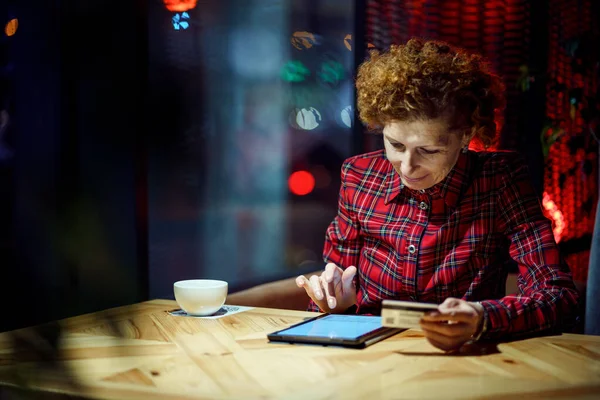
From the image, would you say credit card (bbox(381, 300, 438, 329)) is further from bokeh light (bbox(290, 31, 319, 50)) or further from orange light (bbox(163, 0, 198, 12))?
bokeh light (bbox(290, 31, 319, 50))

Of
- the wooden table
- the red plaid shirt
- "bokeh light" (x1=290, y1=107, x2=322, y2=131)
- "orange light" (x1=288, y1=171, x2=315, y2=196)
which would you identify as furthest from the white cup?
"orange light" (x1=288, y1=171, x2=315, y2=196)

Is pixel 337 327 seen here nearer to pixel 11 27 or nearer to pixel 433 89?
pixel 433 89

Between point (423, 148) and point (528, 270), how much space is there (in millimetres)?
393

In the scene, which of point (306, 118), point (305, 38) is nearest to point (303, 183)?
point (306, 118)

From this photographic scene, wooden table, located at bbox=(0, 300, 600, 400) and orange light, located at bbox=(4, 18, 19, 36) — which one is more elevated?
orange light, located at bbox=(4, 18, 19, 36)

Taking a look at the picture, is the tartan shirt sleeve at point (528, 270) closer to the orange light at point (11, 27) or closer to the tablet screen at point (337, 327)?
the tablet screen at point (337, 327)

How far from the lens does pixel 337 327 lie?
54.6 inches

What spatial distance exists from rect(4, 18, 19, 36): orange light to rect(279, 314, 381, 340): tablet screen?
5.11ft

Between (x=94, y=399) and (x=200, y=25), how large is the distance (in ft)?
9.10

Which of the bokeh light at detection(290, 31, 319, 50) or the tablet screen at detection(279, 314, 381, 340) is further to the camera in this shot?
the bokeh light at detection(290, 31, 319, 50)

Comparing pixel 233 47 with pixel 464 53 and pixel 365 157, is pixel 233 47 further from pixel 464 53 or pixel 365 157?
pixel 464 53

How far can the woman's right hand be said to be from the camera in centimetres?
163

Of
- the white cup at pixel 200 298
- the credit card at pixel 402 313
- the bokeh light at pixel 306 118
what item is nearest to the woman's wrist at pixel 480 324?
the credit card at pixel 402 313

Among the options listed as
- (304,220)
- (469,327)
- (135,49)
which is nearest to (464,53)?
(469,327)
